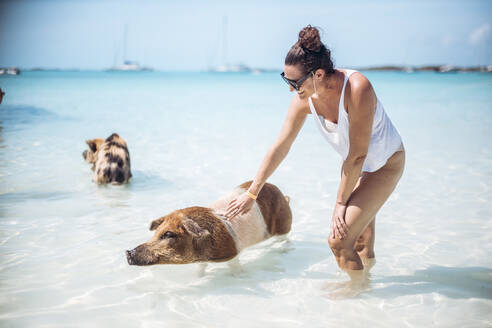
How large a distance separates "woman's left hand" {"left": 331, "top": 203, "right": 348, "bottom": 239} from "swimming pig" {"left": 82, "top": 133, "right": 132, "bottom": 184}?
4799 millimetres

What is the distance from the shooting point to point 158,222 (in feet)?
13.6

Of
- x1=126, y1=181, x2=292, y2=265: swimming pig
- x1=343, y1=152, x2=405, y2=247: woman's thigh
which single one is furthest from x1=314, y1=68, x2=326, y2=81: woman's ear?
x1=126, y1=181, x2=292, y2=265: swimming pig

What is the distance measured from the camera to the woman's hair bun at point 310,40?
3.25m

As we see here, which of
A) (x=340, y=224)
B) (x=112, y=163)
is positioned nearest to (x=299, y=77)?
(x=340, y=224)

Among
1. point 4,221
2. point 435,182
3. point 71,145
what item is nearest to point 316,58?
point 4,221

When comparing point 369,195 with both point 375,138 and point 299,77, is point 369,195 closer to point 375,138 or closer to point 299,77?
point 375,138

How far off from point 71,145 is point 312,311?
9.35 metres

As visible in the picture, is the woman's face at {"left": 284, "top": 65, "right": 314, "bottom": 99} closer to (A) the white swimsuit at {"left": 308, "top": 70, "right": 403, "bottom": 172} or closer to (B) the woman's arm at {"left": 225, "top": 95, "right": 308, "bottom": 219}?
(A) the white swimsuit at {"left": 308, "top": 70, "right": 403, "bottom": 172}

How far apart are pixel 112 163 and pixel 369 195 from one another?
518 cm

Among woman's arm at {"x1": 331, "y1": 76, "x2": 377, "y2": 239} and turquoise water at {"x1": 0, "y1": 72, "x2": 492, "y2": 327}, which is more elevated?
woman's arm at {"x1": 331, "y1": 76, "x2": 377, "y2": 239}

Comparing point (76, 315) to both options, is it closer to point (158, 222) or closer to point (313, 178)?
point (158, 222)

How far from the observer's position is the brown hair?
3258 mm

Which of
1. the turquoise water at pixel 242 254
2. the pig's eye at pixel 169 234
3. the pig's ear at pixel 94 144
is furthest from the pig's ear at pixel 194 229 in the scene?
the pig's ear at pixel 94 144

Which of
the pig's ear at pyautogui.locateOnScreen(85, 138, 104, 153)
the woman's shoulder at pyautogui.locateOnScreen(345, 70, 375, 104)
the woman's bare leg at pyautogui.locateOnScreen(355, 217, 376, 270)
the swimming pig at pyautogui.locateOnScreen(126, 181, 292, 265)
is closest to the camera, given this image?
the woman's shoulder at pyautogui.locateOnScreen(345, 70, 375, 104)
